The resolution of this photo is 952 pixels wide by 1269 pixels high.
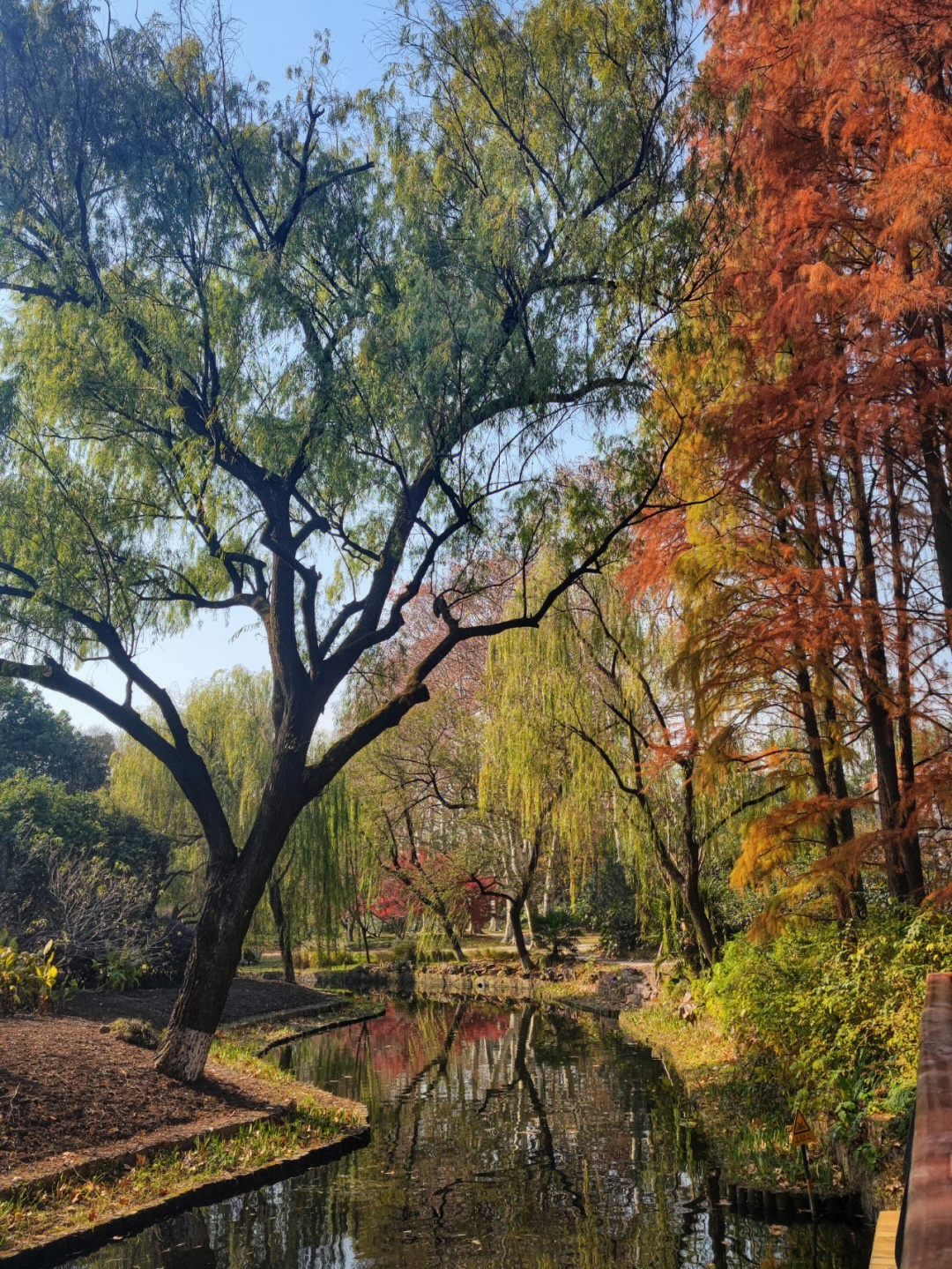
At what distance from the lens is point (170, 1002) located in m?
11.9

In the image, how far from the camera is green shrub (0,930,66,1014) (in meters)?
9.13

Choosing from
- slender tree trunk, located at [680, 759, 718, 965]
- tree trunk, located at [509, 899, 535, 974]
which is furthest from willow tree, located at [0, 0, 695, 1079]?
tree trunk, located at [509, 899, 535, 974]

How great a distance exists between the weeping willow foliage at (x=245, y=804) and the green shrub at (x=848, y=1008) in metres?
10.9

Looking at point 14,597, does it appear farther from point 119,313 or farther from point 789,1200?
point 789,1200

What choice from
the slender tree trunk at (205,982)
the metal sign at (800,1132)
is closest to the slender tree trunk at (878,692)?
the metal sign at (800,1132)

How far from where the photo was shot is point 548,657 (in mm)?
Answer: 13555

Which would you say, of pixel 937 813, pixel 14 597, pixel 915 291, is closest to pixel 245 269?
pixel 14 597

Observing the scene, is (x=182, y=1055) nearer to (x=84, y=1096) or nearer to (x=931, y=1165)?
(x=84, y=1096)

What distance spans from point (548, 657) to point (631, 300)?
22.6 ft

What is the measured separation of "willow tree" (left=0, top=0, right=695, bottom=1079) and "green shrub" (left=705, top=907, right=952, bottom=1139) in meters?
3.39

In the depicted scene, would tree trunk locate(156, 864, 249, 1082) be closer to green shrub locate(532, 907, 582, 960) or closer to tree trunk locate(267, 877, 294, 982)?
tree trunk locate(267, 877, 294, 982)

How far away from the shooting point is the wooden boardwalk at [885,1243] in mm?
1462

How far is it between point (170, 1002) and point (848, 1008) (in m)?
8.70

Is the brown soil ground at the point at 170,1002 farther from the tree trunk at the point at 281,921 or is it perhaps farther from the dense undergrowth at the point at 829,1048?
the dense undergrowth at the point at 829,1048
